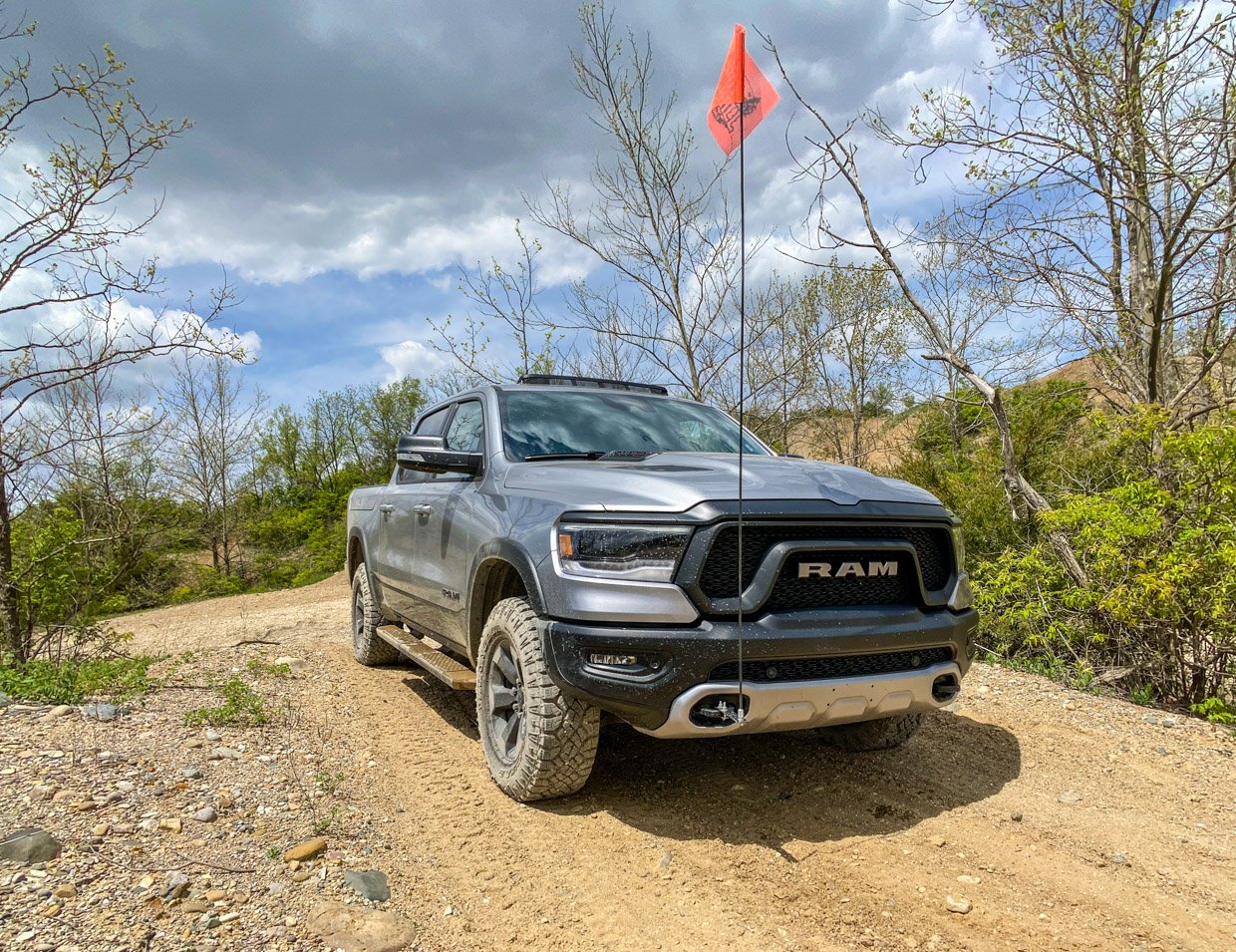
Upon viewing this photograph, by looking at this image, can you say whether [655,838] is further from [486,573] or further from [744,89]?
[744,89]

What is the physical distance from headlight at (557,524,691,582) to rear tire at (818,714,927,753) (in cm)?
171

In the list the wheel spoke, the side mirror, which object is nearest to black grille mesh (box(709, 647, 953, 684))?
the wheel spoke

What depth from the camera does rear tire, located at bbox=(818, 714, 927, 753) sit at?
3.88 meters

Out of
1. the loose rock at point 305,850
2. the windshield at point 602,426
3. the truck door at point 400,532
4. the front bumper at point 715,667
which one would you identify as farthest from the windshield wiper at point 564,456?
the loose rock at point 305,850

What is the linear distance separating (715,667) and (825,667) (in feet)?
1.55

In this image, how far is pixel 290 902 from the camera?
96.8 inches

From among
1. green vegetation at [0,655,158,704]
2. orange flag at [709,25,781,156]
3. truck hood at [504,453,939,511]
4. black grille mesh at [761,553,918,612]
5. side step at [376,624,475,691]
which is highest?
orange flag at [709,25,781,156]

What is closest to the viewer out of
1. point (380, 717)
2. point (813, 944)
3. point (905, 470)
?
point (813, 944)

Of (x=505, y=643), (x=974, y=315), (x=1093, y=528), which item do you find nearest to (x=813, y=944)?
(x=505, y=643)

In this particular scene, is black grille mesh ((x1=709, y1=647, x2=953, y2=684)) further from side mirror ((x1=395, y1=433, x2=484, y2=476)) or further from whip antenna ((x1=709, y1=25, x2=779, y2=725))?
side mirror ((x1=395, y1=433, x2=484, y2=476))

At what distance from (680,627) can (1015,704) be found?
320 cm

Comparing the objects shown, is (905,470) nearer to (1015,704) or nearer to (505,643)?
(1015,704)

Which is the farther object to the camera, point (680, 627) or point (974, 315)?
point (974, 315)

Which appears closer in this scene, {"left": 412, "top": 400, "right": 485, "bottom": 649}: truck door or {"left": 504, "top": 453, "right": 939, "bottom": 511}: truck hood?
{"left": 504, "top": 453, "right": 939, "bottom": 511}: truck hood
